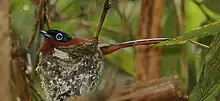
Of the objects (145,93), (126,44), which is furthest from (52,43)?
Result: (145,93)

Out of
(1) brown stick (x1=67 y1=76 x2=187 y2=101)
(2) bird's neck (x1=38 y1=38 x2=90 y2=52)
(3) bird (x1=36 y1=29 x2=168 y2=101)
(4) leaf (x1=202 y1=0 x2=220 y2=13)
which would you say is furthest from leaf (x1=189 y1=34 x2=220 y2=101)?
(4) leaf (x1=202 y1=0 x2=220 y2=13)

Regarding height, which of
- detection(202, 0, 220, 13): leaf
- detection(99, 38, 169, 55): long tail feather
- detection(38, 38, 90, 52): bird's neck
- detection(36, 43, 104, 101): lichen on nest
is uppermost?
detection(99, 38, 169, 55): long tail feather

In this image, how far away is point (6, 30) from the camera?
1.47ft

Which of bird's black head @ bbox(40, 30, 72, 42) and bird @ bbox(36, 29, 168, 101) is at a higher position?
bird's black head @ bbox(40, 30, 72, 42)

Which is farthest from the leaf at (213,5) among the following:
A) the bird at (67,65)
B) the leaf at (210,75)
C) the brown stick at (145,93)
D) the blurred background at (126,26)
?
the brown stick at (145,93)

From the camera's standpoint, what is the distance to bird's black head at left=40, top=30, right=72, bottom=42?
134 centimetres

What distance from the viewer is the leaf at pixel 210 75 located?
2.28 feet

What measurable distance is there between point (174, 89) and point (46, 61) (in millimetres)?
819

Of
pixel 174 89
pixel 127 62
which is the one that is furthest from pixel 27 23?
pixel 174 89

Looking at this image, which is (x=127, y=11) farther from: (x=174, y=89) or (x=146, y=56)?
(x=174, y=89)

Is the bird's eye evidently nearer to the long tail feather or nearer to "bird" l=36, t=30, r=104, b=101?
"bird" l=36, t=30, r=104, b=101

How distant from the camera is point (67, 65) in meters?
1.34

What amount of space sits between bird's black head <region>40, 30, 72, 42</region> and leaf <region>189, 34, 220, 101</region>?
69cm

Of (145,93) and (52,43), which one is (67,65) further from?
(145,93)
